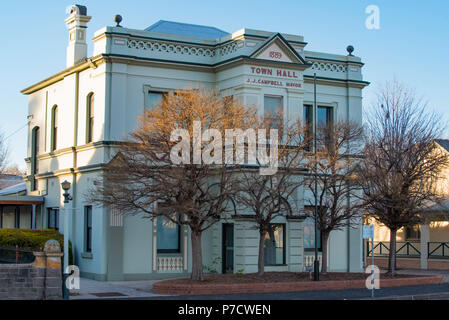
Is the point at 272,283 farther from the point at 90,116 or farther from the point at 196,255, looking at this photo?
the point at 90,116

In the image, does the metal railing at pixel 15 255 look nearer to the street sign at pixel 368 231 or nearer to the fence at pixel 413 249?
the street sign at pixel 368 231

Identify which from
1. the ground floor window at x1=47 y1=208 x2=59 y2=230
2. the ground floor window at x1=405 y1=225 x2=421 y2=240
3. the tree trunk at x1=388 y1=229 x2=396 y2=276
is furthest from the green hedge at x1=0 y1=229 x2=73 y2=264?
the ground floor window at x1=405 y1=225 x2=421 y2=240

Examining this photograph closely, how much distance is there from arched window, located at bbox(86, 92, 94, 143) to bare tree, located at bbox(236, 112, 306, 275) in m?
7.11

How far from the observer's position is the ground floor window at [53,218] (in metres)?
33.0

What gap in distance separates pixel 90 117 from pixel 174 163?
25.9 ft

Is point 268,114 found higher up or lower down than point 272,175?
higher up

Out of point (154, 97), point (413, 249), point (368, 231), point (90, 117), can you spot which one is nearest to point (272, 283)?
point (368, 231)

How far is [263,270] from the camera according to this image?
2636 cm

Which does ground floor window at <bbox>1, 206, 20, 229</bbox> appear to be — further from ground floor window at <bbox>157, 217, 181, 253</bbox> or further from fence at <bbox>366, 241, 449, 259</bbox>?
fence at <bbox>366, 241, 449, 259</bbox>

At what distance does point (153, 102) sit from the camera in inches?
1145
